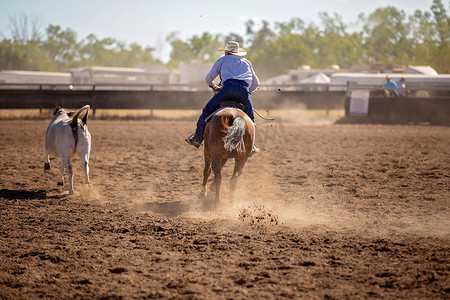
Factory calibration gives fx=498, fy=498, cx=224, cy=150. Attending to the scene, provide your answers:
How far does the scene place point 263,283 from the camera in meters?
3.75

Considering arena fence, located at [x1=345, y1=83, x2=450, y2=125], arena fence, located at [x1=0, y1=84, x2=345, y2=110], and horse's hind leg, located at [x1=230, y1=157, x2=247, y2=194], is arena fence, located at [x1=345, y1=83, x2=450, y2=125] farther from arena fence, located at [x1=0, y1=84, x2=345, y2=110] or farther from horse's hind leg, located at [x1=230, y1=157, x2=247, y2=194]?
horse's hind leg, located at [x1=230, y1=157, x2=247, y2=194]

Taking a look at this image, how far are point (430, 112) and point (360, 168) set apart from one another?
40.2 feet

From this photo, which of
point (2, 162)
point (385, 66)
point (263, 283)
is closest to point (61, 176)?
point (2, 162)

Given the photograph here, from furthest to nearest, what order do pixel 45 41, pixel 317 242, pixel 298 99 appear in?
1. pixel 45 41
2. pixel 298 99
3. pixel 317 242

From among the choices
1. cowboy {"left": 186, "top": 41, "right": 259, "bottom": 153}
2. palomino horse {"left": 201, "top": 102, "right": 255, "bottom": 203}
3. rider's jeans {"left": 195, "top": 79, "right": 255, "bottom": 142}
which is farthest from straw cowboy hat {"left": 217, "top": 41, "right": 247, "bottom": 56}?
palomino horse {"left": 201, "top": 102, "right": 255, "bottom": 203}

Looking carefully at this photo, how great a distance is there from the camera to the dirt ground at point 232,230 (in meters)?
3.75

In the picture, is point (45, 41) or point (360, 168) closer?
point (360, 168)

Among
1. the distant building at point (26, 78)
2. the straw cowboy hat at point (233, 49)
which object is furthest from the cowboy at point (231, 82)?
the distant building at point (26, 78)

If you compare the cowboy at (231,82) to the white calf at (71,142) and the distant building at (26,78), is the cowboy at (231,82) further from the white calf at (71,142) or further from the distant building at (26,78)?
the distant building at (26,78)

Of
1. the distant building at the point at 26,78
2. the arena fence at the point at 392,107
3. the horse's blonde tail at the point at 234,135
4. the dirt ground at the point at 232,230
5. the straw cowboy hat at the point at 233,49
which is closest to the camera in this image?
the dirt ground at the point at 232,230

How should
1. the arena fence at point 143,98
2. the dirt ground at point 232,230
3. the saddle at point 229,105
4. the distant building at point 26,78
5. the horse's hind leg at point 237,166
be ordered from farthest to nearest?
the distant building at point 26,78
the arena fence at point 143,98
the saddle at point 229,105
the horse's hind leg at point 237,166
the dirt ground at point 232,230

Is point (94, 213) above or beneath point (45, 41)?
beneath

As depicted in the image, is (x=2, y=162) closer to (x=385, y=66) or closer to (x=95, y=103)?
(x=95, y=103)

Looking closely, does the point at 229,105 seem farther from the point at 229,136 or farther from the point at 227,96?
the point at 229,136
